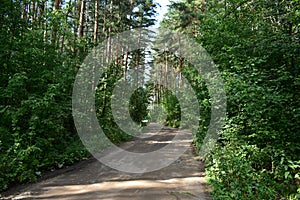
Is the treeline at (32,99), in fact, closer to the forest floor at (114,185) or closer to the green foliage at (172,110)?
the forest floor at (114,185)

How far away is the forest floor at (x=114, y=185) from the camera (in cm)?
544

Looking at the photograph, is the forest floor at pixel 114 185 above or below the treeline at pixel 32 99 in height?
below

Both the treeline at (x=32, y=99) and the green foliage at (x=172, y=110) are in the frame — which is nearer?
the treeline at (x=32, y=99)

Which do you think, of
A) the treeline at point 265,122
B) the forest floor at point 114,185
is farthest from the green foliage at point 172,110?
the forest floor at point 114,185

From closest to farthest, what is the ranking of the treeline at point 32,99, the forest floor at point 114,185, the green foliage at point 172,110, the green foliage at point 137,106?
the forest floor at point 114,185 < the treeline at point 32,99 < the green foliage at point 137,106 < the green foliage at point 172,110

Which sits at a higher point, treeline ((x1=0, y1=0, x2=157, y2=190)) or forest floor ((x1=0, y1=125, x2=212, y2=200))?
treeline ((x1=0, y1=0, x2=157, y2=190))

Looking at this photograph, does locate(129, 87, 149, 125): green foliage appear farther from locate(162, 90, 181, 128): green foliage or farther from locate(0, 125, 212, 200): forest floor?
locate(0, 125, 212, 200): forest floor

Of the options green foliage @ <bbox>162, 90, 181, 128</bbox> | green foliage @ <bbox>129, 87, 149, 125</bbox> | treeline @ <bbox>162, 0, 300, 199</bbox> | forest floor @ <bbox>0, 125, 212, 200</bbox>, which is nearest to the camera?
forest floor @ <bbox>0, 125, 212, 200</bbox>

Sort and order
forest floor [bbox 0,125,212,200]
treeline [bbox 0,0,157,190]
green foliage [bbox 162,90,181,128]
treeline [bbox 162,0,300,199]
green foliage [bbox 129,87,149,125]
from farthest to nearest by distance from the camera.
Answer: green foliage [bbox 162,90,181,128] < green foliage [bbox 129,87,149,125] < treeline [bbox 0,0,157,190] < treeline [bbox 162,0,300,199] < forest floor [bbox 0,125,212,200]

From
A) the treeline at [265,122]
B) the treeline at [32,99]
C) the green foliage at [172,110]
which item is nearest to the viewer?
the treeline at [265,122]

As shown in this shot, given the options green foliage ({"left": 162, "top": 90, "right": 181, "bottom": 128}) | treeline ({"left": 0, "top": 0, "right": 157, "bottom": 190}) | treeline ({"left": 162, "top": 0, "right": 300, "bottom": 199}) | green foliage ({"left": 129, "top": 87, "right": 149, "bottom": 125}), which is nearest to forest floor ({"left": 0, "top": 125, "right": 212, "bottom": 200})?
treeline ({"left": 0, "top": 0, "right": 157, "bottom": 190})

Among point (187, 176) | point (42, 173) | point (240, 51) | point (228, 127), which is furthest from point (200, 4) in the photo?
point (42, 173)

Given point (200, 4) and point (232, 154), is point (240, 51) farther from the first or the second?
point (200, 4)

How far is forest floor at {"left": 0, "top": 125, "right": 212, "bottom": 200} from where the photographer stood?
17.9 feet
